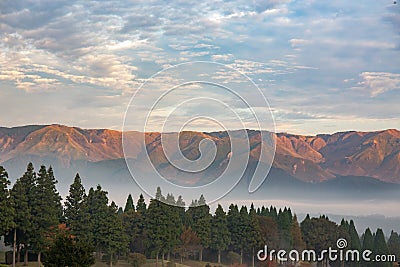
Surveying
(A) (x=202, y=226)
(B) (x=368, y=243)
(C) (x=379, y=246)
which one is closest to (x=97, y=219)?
(A) (x=202, y=226)

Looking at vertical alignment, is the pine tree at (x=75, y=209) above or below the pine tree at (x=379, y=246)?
above

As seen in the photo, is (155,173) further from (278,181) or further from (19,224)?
(278,181)

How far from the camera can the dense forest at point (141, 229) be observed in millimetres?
45281

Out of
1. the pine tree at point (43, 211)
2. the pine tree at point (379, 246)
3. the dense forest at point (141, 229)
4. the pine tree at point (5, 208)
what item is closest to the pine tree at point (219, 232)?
the dense forest at point (141, 229)

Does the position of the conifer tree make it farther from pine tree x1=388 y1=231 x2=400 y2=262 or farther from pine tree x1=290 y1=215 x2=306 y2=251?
pine tree x1=388 y1=231 x2=400 y2=262

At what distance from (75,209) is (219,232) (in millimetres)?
18189

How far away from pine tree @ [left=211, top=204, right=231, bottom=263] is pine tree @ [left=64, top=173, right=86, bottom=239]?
17007 mm

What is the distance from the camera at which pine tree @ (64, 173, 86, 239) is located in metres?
50.6

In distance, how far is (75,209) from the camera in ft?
170

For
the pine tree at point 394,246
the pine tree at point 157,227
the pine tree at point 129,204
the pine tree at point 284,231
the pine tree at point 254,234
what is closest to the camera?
the pine tree at point 157,227

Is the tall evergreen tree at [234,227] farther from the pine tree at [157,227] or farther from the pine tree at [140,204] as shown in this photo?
the pine tree at [157,227]

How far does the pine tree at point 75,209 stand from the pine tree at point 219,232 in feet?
55.8

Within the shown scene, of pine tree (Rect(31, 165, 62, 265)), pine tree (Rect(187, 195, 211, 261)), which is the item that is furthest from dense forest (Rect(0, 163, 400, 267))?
pine tree (Rect(187, 195, 211, 261))

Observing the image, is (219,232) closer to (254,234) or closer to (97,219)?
(254,234)
